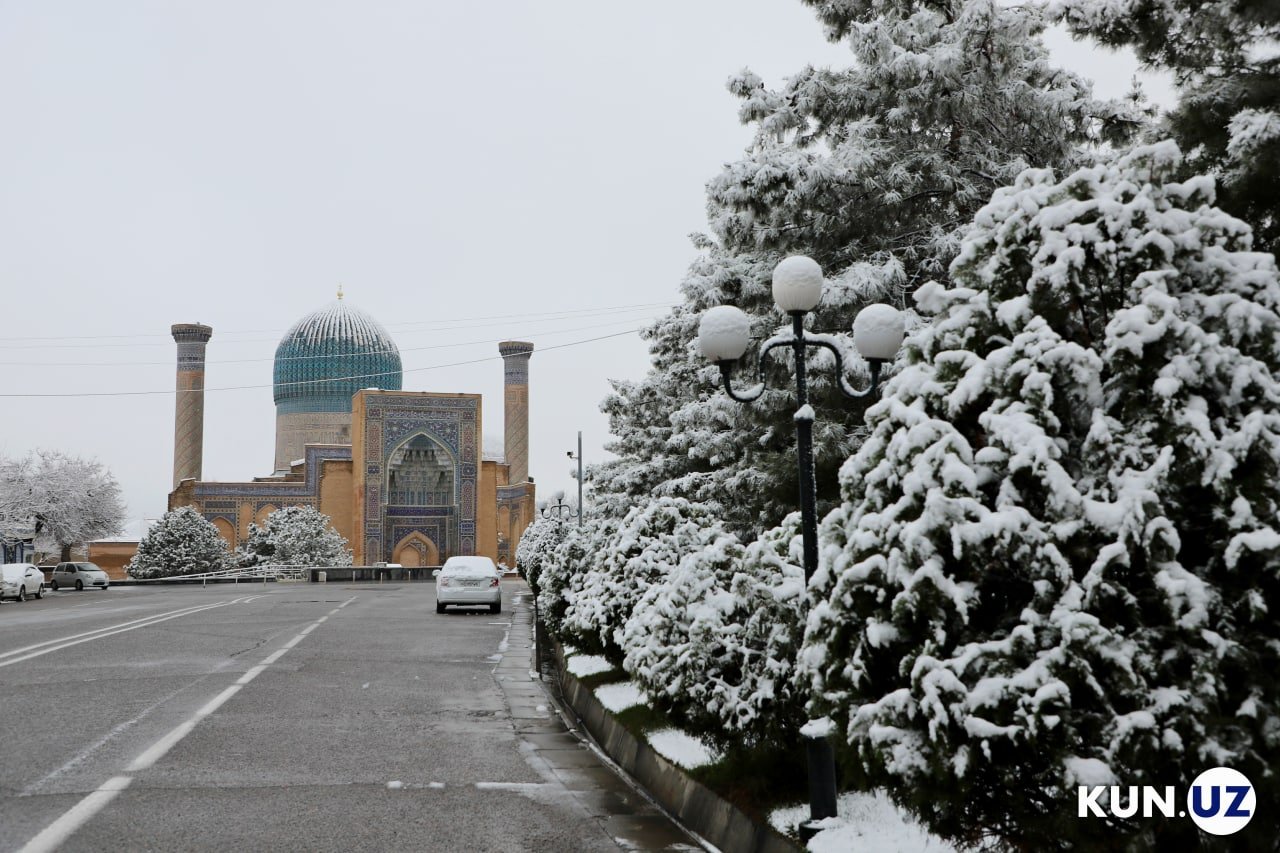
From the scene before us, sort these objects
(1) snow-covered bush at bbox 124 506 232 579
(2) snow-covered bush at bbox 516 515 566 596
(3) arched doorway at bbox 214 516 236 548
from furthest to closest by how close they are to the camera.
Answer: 1. (3) arched doorway at bbox 214 516 236 548
2. (1) snow-covered bush at bbox 124 506 232 579
3. (2) snow-covered bush at bbox 516 515 566 596

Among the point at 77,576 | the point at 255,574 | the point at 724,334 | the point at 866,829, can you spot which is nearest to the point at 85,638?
the point at 724,334

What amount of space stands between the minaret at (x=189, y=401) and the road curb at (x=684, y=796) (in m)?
70.1

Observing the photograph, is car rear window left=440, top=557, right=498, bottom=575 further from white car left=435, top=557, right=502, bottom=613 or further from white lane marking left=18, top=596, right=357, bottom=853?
white lane marking left=18, top=596, right=357, bottom=853

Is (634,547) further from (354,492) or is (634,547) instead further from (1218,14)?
(354,492)

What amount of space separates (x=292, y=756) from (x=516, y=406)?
71253 mm

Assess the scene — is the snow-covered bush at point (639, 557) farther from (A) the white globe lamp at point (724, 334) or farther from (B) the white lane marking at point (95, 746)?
(B) the white lane marking at point (95, 746)

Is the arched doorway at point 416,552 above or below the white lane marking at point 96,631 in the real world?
above

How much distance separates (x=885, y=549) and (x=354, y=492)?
6778 cm

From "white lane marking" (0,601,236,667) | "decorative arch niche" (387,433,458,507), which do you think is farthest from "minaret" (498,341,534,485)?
"white lane marking" (0,601,236,667)

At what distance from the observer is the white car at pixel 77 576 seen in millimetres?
48656

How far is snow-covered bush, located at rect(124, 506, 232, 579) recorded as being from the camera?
56.9 meters

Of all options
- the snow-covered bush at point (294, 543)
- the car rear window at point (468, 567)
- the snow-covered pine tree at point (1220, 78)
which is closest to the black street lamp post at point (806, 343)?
the snow-covered pine tree at point (1220, 78)

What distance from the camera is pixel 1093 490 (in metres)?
3.70

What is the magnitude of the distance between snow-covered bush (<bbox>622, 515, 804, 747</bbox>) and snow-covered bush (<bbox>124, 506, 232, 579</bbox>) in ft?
177
